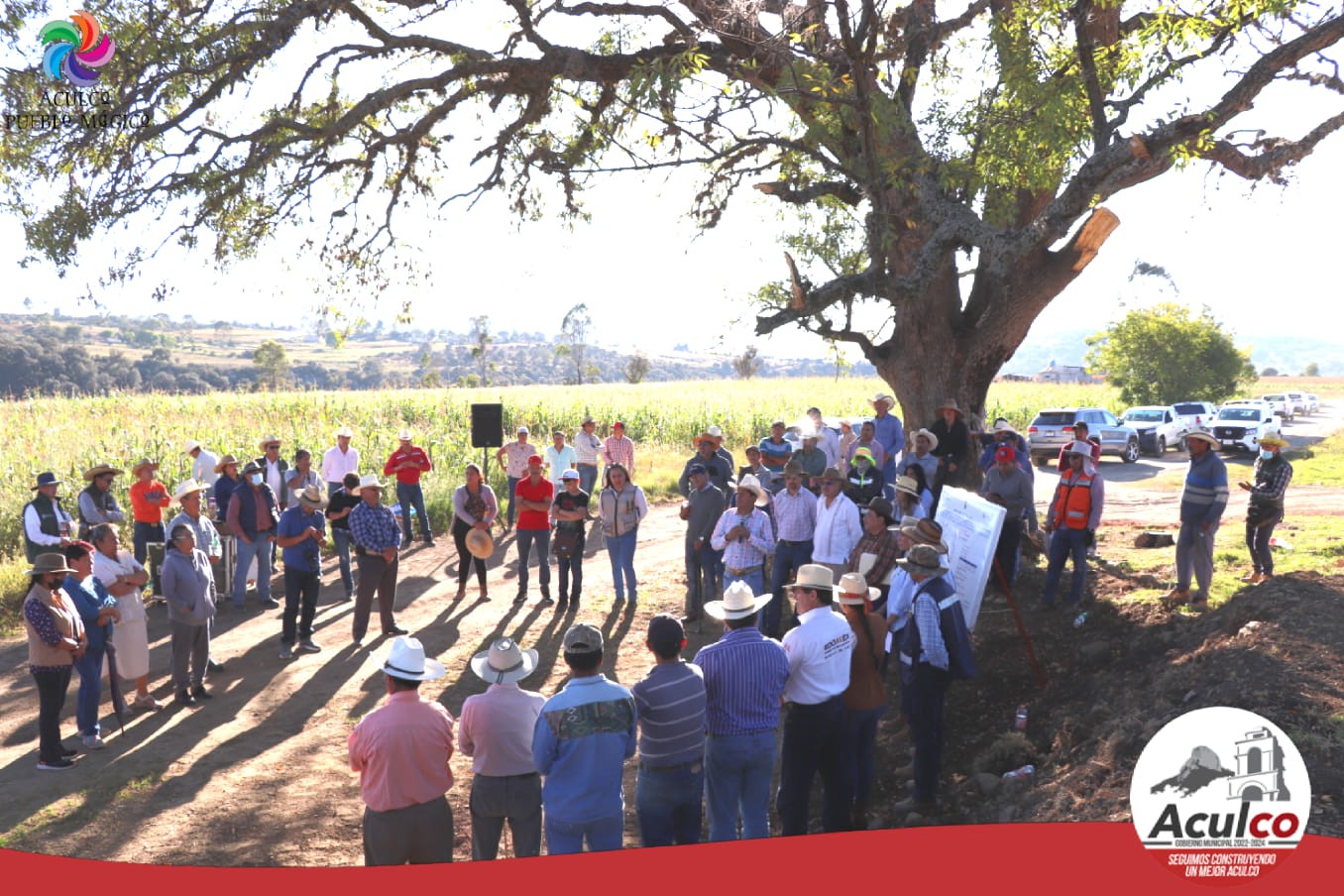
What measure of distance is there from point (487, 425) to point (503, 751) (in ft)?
40.8

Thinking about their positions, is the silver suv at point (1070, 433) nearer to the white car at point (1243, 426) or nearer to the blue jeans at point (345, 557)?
the white car at point (1243, 426)

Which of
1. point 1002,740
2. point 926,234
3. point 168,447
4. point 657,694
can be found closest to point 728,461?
point 926,234

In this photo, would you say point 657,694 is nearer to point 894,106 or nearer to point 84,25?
point 894,106

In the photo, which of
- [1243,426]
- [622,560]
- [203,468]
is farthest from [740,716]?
[1243,426]

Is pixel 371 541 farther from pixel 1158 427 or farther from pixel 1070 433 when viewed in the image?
pixel 1158 427

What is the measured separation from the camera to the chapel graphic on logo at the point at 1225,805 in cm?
548

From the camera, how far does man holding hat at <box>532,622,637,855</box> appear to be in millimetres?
5004

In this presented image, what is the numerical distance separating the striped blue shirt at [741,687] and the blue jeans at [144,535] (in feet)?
30.8

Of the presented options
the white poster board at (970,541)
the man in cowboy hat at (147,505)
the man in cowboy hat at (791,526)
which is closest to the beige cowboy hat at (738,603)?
the white poster board at (970,541)

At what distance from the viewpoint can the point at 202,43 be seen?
1139 centimetres

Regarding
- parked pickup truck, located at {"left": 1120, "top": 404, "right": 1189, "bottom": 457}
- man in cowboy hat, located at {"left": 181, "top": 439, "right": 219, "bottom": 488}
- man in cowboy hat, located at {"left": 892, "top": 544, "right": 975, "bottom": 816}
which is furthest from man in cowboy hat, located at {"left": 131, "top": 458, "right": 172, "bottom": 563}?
parked pickup truck, located at {"left": 1120, "top": 404, "right": 1189, "bottom": 457}

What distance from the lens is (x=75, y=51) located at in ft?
37.2

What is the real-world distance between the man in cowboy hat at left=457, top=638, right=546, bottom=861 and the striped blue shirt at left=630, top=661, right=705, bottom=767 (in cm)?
60

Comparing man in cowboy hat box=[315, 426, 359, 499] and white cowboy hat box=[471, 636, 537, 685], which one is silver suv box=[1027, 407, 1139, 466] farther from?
white cowboy hat box=[471, 636, 537, 685]
